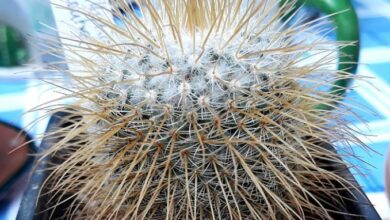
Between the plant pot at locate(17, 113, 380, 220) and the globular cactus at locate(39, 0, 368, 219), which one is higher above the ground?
the globular cactus at locate(39, 0, 368, 219)

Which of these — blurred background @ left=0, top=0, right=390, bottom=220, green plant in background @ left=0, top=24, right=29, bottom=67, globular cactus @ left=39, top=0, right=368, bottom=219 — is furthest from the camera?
green plant in background @ left=0, top=24, right=29, bottom=67

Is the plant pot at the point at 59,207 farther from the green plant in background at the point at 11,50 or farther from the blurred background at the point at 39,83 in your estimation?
the green plant in background at the point at 11,50

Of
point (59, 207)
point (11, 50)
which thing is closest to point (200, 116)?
point (59, 207)

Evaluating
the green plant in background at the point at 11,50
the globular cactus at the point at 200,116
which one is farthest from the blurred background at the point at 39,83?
the globular cactus at the point at 200,116

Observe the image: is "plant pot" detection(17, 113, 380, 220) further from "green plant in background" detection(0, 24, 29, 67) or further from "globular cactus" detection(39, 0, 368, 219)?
"green plant in background" detection(0, 24, 29, 67)

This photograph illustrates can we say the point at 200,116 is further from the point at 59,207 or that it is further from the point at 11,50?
the point at 11,50

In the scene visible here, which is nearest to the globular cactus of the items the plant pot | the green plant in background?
the plant pot

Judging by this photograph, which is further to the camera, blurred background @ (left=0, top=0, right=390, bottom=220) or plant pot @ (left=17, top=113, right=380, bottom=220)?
blurred background @ (left=0, top=0, right=390, bottom=220)

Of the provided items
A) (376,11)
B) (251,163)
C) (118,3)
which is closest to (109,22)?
(118,3)
